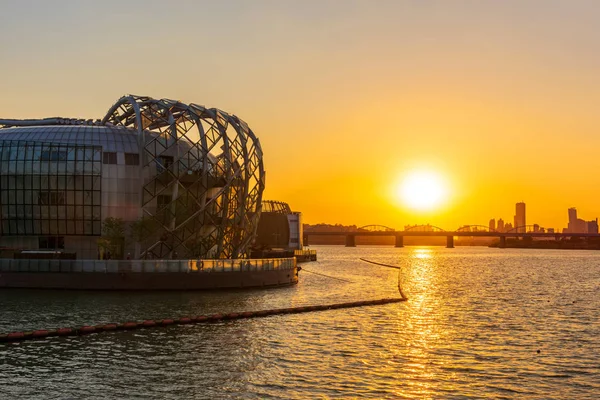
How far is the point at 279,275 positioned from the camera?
8494 centimetres

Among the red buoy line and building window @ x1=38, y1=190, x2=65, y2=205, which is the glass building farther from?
the red buoy line

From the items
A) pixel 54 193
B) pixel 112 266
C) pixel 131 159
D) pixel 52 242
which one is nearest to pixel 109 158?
pixel 131 159

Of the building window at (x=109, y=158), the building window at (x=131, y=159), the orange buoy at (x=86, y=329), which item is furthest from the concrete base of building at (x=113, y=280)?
the building window at (x=131, y=159)

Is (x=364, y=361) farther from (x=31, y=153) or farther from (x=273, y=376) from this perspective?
(x=31, y=153)

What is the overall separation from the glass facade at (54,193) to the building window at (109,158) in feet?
1.99

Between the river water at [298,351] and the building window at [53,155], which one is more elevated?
the building window at [53,155]

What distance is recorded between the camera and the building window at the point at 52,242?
93.1 m

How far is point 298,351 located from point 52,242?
59.6 meters

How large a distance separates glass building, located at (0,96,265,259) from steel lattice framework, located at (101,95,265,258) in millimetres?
139

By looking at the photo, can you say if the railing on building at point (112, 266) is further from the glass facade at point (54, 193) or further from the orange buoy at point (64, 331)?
the orange buoy at point (64, 331)

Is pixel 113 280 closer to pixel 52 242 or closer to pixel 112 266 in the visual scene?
pixel 112 266

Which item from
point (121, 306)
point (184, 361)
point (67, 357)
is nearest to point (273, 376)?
point (184, 361)

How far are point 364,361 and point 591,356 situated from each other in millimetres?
13393

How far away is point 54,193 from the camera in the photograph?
92.8m
